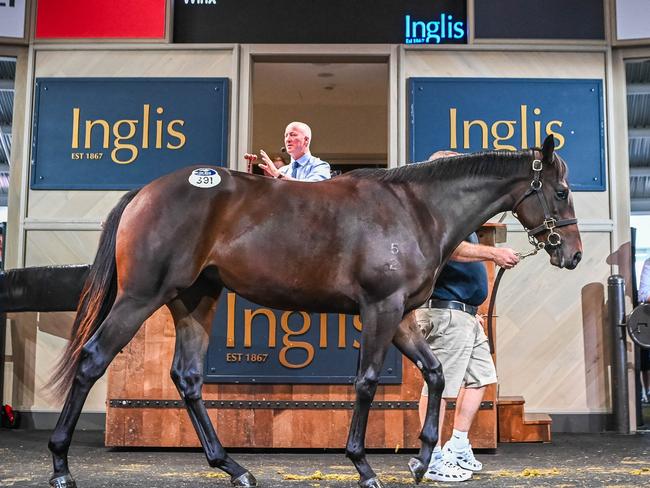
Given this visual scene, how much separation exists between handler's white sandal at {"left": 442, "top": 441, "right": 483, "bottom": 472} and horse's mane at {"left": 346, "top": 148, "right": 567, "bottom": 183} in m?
1.36

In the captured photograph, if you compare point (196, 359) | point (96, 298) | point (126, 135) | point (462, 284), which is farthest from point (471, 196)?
point (126, 135)

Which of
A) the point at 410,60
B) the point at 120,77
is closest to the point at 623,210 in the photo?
the point at 410,60

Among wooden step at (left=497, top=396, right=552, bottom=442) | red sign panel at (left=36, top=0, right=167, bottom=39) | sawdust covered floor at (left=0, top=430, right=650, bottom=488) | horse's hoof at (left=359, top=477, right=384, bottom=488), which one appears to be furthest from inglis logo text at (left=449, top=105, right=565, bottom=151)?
horse's hoof at (left=359, top=477, right=384, bottom=488)

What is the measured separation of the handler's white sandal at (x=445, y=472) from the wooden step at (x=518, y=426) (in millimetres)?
1675

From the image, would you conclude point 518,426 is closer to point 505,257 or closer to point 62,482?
point 505,257

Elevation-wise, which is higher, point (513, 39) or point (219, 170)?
point (513, 39)

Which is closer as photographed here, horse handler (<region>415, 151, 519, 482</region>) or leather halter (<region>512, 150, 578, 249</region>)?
leather halter (<region>512, 150, 578, 249</region>)

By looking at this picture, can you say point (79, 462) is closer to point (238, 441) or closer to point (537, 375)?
point (238, 441)

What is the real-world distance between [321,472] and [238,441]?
89cm

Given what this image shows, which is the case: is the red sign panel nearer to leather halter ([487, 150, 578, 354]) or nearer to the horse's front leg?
leather halter ([487, 150, 578, 354])

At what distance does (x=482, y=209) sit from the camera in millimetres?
3707

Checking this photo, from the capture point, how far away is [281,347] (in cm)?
485

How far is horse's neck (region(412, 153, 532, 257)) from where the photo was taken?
3639 mm

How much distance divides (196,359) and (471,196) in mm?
1501
